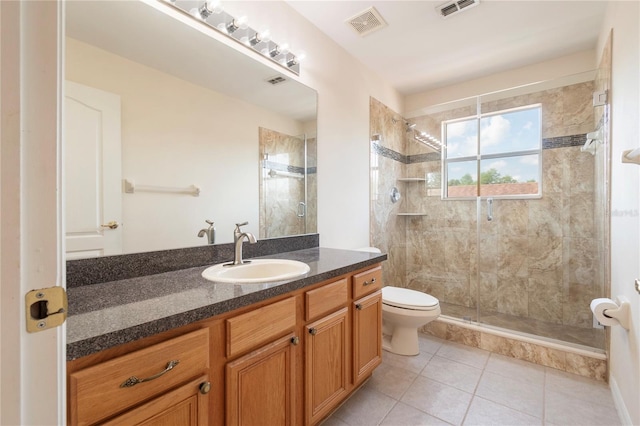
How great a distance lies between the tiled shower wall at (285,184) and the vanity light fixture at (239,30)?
0.47m

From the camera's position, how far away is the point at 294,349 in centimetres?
119

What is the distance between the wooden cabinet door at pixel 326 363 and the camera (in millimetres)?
1265

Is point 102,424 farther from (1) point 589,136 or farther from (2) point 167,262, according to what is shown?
(1) point 589,136

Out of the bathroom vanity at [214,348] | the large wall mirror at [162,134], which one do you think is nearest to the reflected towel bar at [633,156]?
the bathroom vanity at [214,348]

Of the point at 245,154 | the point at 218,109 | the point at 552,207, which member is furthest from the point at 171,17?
the point at 552,207

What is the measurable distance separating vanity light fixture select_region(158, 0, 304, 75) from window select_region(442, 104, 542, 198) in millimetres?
2086

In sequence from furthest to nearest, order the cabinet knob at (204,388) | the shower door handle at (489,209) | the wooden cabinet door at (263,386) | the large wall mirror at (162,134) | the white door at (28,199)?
the shower door handle at (489,209) < the large wall mirror at (162,134) < the wooden cabinet door at (263,386) < the cabinet knob at (204,388) < the white door at (28,199)

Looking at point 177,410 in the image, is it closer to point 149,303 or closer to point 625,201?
point 149,303

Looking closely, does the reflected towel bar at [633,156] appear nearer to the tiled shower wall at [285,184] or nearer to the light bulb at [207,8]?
the tiled shower wall at [285,184]

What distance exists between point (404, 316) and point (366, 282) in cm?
65

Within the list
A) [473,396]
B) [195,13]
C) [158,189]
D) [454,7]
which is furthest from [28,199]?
[454,7]

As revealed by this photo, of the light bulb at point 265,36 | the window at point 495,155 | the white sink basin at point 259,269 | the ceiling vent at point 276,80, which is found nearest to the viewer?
the white sink basin at point 259,269

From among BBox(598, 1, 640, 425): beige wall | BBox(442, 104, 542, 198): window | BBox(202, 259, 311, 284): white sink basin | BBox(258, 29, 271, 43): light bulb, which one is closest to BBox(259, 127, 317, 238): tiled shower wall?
BBox(202, 259, 311, 284): white sink basin

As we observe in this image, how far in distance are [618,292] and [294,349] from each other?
193cm
